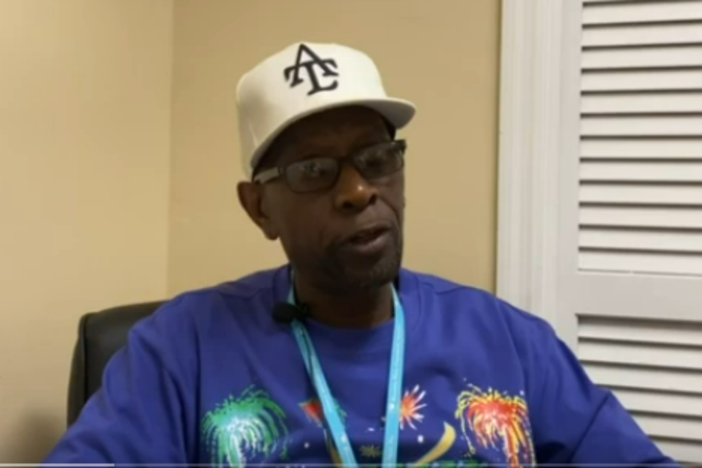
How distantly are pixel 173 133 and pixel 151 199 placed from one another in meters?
0.16

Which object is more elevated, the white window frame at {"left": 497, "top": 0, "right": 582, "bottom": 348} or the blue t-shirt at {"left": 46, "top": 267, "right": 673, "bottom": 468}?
the white window frame at {"left": 497, "top": 0, "right": 582, "bottom": 348}

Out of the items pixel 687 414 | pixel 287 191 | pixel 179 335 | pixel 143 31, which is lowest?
pixel 687 414

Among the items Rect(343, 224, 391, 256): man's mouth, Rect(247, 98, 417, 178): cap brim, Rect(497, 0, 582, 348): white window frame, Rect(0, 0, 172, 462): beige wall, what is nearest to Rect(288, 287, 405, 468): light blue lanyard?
Rect(343, 224, 391, 256): man's mouth

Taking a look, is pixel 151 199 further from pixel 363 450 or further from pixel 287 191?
pixel 363 450

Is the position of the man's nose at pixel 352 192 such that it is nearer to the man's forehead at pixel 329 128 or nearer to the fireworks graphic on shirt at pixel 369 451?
the man's forehead at pixel 329 128

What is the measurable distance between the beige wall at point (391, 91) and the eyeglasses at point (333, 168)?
46cm

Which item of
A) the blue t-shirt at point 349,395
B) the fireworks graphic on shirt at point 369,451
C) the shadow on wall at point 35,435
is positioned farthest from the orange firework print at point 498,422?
the shadow on wall at point 35,435

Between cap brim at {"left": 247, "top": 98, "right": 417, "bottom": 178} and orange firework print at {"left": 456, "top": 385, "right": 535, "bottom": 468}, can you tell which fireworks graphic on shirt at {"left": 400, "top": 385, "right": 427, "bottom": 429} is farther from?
cap brim at {"left": 247, "top": 98, "right": 417, "bottom": 178}

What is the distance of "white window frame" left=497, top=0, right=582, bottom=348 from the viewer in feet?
5.37

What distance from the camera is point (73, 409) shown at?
4.70 ft

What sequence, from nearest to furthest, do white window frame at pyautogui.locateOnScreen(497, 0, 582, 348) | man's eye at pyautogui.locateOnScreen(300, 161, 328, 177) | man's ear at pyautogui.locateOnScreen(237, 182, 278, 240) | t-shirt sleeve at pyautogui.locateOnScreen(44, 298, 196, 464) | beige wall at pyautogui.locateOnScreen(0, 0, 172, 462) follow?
t-shirt sleeve at pyautogui.locateOnScreen(44, 298, 196, 464), man's eye at pyautogui.locateOnScreen(300, 161, 328, 177), man's ear at pyautogui.locateOnScreen(237, 182, 278, 240), beige wall at pyautogui.locateOnScreen(0, 0, 172, 462), white window frame at pyautogui.locateOnScreen(497, 0, 582, 348)

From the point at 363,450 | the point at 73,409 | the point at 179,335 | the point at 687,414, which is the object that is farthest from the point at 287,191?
the point at 687,414

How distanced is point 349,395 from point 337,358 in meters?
0.06

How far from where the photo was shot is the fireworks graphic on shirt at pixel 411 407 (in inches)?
48.6
